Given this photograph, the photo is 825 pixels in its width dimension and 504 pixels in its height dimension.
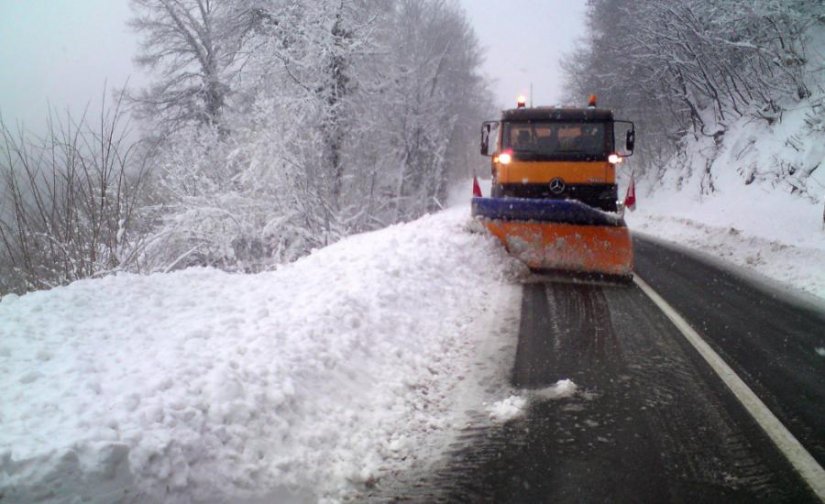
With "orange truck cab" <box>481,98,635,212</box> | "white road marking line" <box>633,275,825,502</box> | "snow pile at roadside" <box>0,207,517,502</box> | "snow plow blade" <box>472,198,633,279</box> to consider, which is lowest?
"white road marking line" <box>633,275,825,502</box>

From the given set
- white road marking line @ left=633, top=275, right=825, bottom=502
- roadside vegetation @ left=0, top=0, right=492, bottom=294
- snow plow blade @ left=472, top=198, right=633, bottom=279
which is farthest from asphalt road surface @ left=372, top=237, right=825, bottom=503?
roadside vegetation @ left=0, top=0, right=492, bottom=294

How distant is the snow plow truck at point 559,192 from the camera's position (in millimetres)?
7742

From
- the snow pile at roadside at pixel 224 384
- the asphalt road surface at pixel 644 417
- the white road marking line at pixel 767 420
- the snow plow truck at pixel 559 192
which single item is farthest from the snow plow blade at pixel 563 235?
the snow pile at roadside at pixel 224 384

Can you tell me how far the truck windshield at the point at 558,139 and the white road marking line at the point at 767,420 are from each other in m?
4.36

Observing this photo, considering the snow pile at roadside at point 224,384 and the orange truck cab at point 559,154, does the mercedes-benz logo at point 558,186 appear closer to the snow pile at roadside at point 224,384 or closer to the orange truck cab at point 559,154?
the orange truck cab at point 559,154

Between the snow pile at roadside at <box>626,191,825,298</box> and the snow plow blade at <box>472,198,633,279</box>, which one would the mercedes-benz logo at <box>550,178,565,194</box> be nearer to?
the snow plow blade at <box>472,198,633,279</box>

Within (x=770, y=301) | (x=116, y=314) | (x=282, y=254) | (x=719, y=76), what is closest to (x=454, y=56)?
(x=719, y=76)

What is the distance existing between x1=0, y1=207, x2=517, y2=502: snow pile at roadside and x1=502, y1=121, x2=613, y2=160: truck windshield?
4.35 metres

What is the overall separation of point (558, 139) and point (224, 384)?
7695 mm

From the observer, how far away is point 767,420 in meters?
3.51

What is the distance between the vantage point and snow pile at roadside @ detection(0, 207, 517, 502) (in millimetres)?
2441

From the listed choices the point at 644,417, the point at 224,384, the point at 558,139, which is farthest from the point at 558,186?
the point at 224,384

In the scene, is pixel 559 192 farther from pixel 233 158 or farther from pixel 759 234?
pixel 233 158

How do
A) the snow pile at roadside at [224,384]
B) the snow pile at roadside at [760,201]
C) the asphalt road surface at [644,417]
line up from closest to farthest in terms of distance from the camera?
the snow pile at roadside at [224,384]
the asphalt road surface at [644,417]
the snow pile at roadside at [760,201]
